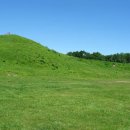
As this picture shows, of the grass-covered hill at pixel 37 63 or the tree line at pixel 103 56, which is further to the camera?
the tree line at pixel 103 56

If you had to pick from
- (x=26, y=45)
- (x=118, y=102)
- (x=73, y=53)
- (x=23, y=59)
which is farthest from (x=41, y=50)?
(x=73, y=53)

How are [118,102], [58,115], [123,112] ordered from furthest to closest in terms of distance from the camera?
[118,102], [123,112], [58,115]

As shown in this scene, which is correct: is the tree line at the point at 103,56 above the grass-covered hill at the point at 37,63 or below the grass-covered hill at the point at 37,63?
above

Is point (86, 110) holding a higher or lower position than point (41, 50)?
lower

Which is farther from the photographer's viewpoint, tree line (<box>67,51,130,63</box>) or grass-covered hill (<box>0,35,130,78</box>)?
tree line (<box>67,51,130,63</box>)

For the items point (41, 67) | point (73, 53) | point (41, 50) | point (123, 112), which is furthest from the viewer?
point (73, 53)

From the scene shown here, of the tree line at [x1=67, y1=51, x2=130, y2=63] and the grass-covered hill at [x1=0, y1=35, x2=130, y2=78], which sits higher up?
the tree line at [x1=67, y1=51, x2=130, y2=63]

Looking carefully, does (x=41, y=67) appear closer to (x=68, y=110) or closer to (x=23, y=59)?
(x=23, y=59)

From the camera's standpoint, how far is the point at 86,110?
16.2 metres

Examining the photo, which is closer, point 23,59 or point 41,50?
point 23,59

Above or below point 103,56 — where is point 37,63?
below

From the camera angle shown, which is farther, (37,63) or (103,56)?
(103,56)

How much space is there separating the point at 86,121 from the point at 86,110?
2.40m

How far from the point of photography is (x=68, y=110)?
16.0 meters
